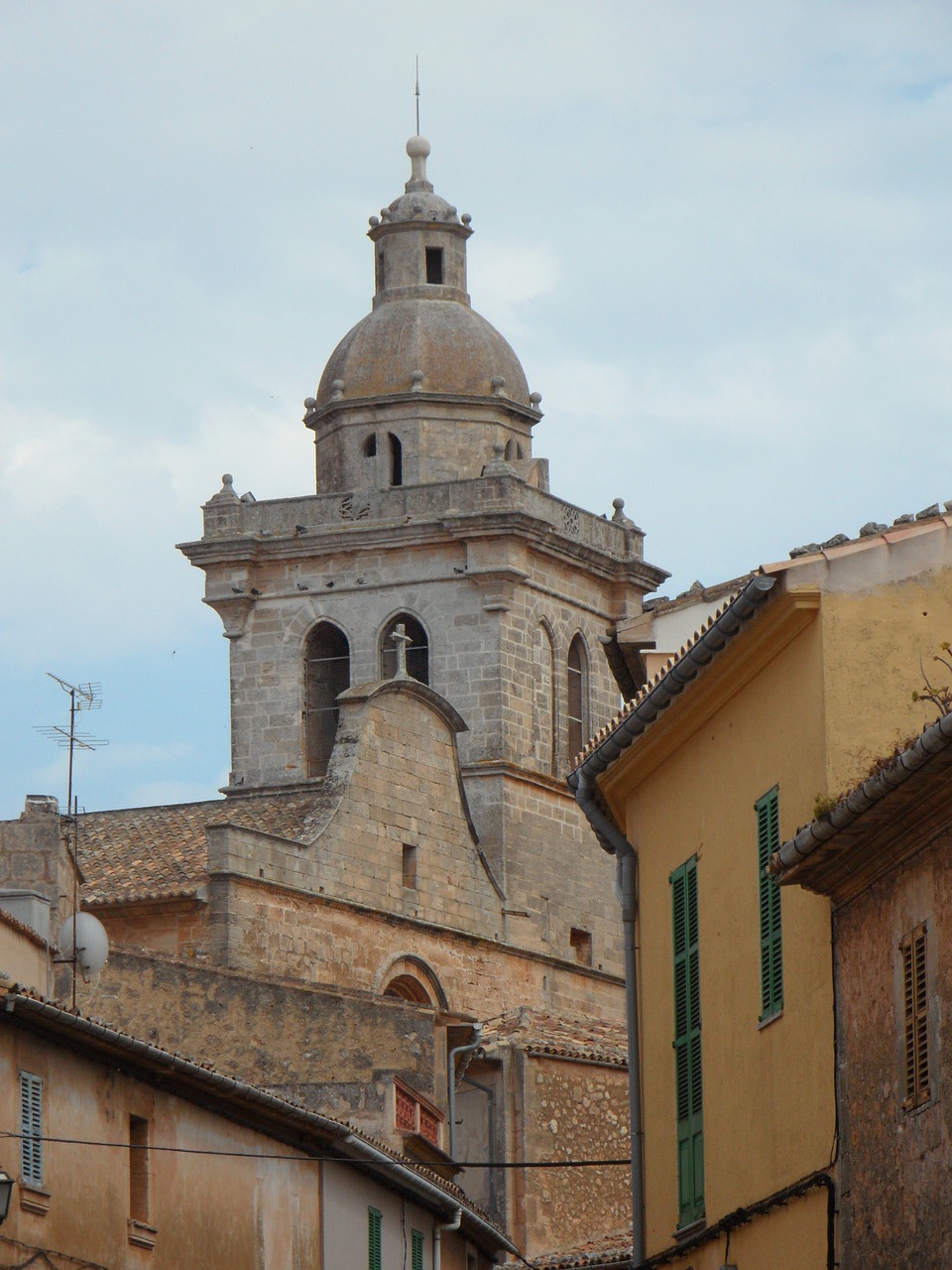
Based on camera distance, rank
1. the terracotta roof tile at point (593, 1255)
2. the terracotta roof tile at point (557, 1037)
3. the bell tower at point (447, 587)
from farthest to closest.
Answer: the bell tower at point (447, 587) → the terracotta roof tile at point (557, 1037) → the terracotta roof tile at point (593, 1255)

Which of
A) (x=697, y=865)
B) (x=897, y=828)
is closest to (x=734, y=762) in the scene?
(x=697, y=865)

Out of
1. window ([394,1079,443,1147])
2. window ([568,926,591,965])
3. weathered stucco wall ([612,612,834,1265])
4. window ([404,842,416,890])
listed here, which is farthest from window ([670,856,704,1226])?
window ([568,926,591,965])

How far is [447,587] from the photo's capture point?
5509cm

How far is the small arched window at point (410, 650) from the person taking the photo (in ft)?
181

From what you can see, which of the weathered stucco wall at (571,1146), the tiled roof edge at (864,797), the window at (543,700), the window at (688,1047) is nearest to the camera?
the tiled roof edge at (864,797)

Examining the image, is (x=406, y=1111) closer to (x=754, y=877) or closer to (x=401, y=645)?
(x=754, y=877)

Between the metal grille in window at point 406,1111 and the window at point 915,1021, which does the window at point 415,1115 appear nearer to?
the metal grille in window at point 406,1111

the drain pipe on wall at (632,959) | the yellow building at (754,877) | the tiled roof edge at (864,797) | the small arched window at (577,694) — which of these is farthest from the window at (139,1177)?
the small arched window at (577,694)

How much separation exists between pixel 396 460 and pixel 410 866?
36.8ft

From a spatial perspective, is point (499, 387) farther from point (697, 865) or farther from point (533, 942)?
point (697, 865)

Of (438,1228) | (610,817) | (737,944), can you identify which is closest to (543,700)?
(438,1228)

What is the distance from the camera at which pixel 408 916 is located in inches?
1877

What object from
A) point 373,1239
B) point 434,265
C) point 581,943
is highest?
point 434,265

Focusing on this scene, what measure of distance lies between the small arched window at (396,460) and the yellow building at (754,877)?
33.8 m
